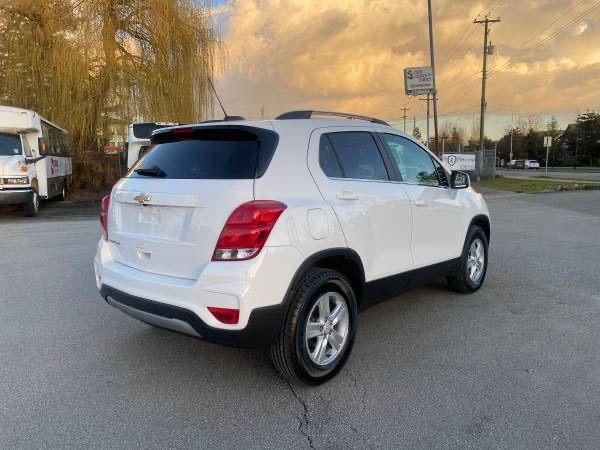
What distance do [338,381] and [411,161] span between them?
2104 millimetres

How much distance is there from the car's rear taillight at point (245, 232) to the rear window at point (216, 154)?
0.24 meters

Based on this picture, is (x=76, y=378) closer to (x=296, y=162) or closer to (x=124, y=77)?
(x=296, y=162)

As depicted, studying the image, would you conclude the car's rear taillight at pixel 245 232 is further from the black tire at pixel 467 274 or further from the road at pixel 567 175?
the road at pixel 567 175

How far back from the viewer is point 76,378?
3414mm

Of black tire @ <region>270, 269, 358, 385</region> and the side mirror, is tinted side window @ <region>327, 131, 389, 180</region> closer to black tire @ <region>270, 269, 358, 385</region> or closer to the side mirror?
black tire @ <region>270, 269, 358, 385</region>

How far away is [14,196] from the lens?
39.3 ft

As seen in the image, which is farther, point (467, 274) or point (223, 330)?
point (467, 274)

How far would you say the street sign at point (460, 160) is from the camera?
23.3 metres

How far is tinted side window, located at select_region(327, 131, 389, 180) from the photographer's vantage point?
3658 millimetres

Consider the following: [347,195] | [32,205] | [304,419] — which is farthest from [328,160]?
[32,205]

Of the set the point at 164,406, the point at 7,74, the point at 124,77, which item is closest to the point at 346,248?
the point at 164,406

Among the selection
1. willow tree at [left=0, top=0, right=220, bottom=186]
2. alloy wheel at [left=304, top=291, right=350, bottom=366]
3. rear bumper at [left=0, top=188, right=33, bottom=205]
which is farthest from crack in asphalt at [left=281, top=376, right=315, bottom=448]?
willow tree at [left=0, top=0, right=220, bottom=186]

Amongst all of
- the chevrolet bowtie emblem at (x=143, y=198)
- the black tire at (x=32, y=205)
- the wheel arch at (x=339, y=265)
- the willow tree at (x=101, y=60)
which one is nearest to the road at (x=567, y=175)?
the willow tree at (x=101, y=60)

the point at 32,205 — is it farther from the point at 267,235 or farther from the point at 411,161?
the point at 267,235
